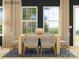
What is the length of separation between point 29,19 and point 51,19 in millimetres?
1220

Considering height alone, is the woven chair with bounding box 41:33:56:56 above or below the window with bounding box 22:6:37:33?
below

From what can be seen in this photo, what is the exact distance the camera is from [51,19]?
11828 millimetres

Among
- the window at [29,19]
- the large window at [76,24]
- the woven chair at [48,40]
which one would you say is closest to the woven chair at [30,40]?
the woven chair at [48,40]

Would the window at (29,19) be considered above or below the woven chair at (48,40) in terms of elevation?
above

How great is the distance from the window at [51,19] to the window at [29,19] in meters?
0.55

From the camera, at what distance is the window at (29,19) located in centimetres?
1173

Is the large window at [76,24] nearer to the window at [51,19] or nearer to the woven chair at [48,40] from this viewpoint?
the window at [51,19]

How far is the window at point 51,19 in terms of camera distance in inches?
462

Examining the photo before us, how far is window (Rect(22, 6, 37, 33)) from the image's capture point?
38.5 feet

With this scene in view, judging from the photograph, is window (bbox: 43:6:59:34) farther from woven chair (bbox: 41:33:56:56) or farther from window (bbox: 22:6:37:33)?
woven chair (bbox: 41:33:56:56)

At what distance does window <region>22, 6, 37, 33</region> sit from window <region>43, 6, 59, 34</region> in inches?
21.7

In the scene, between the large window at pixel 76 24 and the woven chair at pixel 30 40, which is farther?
the large window at pixel 76 24

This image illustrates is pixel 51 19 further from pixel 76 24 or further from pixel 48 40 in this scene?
pixel 48 40

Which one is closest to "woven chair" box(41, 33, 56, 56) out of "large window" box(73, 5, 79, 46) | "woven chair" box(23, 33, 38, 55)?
"woven chair" box(23, 33, 38, 55)
